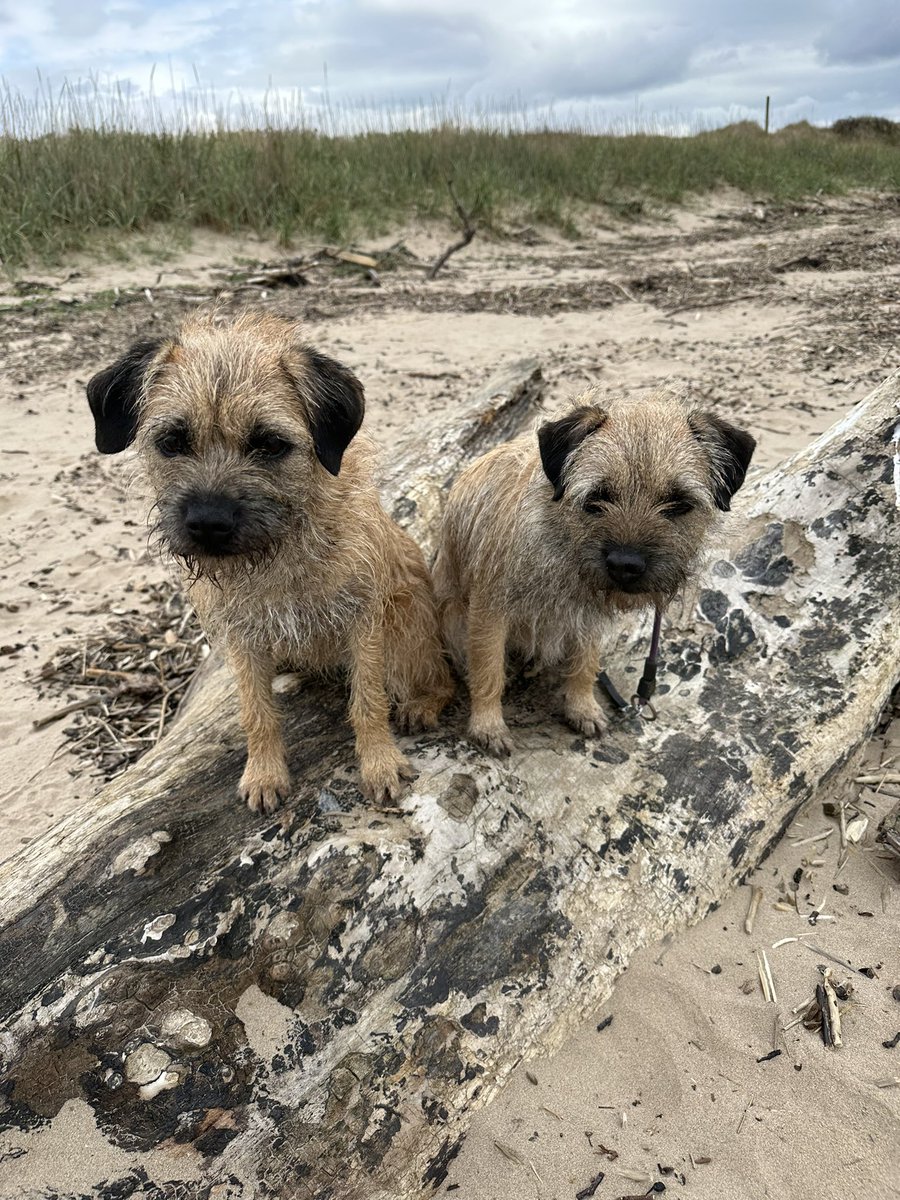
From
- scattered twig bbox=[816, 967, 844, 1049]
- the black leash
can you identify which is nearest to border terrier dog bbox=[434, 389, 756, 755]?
the black leash

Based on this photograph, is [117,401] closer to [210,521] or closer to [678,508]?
[210,521]

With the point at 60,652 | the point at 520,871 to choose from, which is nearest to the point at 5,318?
the point at 60,652

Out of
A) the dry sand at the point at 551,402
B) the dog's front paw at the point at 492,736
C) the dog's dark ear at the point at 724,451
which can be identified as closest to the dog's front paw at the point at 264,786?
the dog's front paw at the point at 492,736

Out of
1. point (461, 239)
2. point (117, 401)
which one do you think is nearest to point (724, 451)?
point (117, 401)

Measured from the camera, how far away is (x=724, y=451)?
3.30 m

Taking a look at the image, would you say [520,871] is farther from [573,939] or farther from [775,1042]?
[775,1042]

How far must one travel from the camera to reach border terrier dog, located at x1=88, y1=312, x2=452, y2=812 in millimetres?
2818

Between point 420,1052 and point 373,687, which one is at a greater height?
Result: point 373,687

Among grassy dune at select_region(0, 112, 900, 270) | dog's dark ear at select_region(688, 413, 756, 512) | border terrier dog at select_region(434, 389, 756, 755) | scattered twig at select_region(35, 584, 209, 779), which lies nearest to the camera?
border terrier dog at select_region(434, 389, 756, 755)

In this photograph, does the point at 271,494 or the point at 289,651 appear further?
the point at 289,651

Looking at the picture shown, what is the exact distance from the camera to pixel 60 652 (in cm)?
529

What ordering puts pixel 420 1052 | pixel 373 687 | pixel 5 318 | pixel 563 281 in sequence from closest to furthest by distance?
pixel 420 1052 < pixel 373 687 < pixel 5 318 < pixel 563 281

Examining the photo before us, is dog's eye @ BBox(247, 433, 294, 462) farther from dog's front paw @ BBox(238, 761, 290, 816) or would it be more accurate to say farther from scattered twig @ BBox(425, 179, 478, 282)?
scattered twig @ BBox(425, 179, 478, 282)

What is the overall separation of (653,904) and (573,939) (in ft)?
1.33
